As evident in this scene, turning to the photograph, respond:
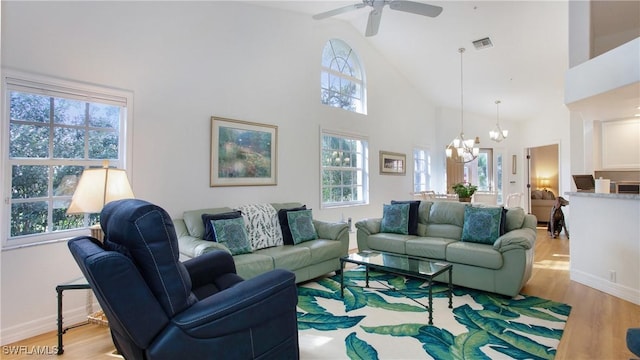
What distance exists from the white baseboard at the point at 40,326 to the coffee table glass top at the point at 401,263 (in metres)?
2.47

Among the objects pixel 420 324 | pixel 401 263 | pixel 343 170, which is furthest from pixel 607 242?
pixel 343 170

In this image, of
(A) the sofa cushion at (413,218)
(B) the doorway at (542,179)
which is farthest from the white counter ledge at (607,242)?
(B) the doorway at (542,179)

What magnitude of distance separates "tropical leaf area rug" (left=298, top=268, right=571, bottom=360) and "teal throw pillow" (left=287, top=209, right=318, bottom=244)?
1.93 ft

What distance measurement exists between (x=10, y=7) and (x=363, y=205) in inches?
197

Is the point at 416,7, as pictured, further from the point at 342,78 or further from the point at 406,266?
the point at 406,266

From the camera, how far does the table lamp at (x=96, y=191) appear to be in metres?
2.25

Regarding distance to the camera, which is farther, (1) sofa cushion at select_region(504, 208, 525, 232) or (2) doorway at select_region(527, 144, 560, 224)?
(2) doorway at select_region(527, 144, 560, 224)

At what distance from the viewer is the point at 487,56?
552 centimetres

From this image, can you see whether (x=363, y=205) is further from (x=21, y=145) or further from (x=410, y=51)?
(x=21, y=145)

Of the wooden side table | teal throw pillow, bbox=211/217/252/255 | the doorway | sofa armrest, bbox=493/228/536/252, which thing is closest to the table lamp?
the wooden side table

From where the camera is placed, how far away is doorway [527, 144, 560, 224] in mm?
8406

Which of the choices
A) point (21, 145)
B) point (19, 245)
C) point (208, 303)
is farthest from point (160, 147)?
point (208, 303)

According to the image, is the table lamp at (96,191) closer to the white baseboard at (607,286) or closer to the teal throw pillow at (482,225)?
the teal throw pillow at (482,225)

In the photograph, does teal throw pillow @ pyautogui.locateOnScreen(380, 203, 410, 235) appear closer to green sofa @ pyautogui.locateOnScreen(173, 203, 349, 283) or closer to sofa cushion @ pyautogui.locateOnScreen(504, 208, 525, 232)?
green sofa @ pyautogui.locateOnScreen(173, 203, 349, 283)
